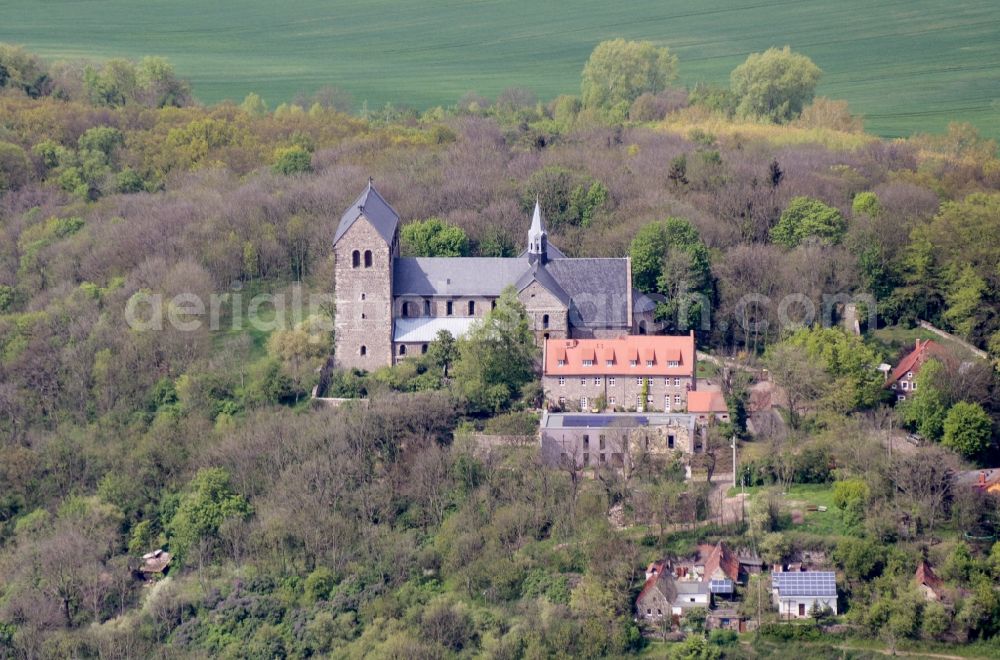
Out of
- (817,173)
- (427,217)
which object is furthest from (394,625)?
(817,173)

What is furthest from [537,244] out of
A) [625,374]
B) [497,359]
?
[625,374]

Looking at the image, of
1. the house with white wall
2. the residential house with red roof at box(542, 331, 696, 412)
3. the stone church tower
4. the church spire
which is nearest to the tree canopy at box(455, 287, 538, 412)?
the residential house with red roof at box(542, 331, 696, 412)

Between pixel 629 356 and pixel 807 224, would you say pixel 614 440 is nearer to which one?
pixel 629 356


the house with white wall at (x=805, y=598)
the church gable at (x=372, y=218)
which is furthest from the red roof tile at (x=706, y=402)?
the church gable at (x=372, y=218)

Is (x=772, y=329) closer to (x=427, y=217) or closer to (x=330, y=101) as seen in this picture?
(x=427, y=217)

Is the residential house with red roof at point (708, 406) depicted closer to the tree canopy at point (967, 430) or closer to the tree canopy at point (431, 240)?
the tree canopy at point (967, 430)

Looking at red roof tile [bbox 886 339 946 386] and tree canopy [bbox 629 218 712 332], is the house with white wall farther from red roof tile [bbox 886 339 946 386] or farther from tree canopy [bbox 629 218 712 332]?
tree canopy [bbox 629 218 712 332]
